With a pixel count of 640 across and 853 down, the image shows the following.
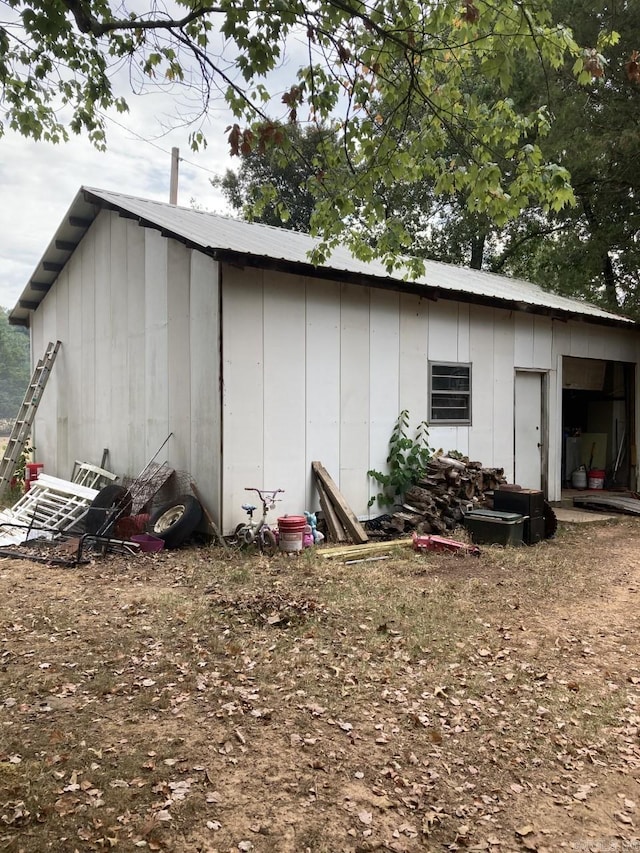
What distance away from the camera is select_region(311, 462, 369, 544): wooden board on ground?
7.06 meters

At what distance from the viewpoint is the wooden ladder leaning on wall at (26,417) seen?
10.6 metres

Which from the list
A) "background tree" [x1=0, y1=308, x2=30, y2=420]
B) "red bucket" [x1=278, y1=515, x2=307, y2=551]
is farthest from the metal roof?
"background tree" [x1=0, y1=308, x2=30, y2=420]

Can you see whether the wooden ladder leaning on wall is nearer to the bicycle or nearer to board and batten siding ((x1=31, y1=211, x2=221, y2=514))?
board and batten siding ((x1=31, y1=211, x2=221, y2=514))

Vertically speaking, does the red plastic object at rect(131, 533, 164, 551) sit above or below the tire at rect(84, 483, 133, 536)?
below

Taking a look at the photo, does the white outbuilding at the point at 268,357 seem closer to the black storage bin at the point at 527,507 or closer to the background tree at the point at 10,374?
the black storage bin at the point at 527,507

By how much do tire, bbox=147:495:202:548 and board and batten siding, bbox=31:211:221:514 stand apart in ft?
0.68

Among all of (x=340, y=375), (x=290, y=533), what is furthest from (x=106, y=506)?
(x=340, y=375)

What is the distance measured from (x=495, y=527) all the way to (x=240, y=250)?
4457 mm

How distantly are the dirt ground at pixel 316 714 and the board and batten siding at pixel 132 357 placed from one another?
2.27m

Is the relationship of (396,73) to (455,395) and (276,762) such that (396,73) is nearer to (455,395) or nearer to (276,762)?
(276,762)

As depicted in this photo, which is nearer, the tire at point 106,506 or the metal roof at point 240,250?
the metal roof at point 240,250

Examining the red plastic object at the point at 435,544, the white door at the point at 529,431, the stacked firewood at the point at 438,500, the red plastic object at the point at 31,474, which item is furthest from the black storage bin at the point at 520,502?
the red plastic object at the point at 31,474

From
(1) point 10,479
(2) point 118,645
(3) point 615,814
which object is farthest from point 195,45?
(1) point 10,479

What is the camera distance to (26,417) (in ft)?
35.5
